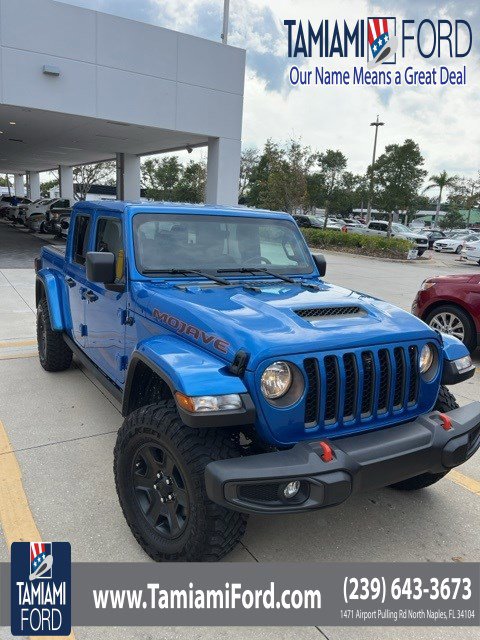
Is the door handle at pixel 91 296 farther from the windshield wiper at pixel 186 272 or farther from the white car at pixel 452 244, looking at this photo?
the white car at pixel 452 244

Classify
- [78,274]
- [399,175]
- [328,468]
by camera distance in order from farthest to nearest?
1. [399,175]
2. [78,274]
3. [328,468]

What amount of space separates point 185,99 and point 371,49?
18.6 ft

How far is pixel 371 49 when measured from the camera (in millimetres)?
13578

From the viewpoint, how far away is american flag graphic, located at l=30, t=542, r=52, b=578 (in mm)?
2439

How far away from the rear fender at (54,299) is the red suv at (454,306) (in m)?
4.77

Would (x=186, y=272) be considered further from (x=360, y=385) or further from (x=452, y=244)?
(x=452, y=244)

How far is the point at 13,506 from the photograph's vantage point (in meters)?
3.09

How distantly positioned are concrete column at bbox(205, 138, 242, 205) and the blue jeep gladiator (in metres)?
14.0

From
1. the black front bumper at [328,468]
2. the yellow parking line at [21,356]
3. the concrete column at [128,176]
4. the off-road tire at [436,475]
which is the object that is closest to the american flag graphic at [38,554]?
the black front bumper at [328,468]

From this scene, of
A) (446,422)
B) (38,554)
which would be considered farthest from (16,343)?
(446,422)

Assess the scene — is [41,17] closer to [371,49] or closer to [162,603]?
[371,49]

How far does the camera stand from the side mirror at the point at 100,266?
3191mm

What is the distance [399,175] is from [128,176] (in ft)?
49.1

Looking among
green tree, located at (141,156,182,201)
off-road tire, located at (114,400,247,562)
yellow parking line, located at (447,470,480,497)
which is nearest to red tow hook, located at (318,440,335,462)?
off-road tire, located at (114,400,247,562)
